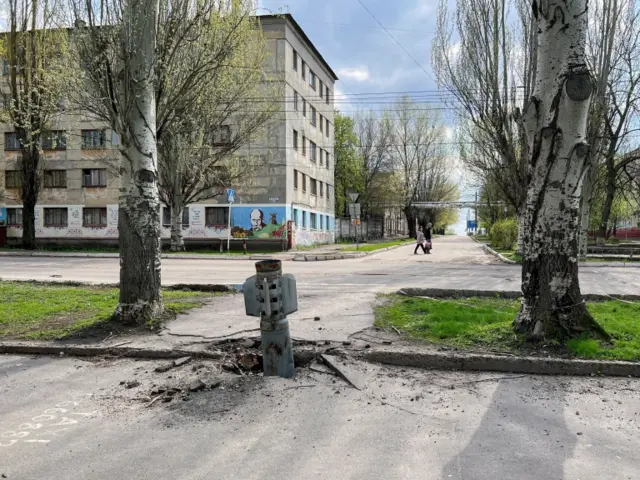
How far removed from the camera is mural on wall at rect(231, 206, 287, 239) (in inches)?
1152

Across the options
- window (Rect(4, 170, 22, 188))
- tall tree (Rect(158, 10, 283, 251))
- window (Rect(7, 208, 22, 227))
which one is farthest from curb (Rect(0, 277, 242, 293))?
window (Rect(4, 170, 22, 188))

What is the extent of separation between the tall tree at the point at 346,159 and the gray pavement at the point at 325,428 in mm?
45133

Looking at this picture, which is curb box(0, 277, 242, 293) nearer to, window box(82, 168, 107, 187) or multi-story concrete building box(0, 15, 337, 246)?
multi-story concrete building box(0, 15, 337, 246)

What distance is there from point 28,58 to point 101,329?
933 inches

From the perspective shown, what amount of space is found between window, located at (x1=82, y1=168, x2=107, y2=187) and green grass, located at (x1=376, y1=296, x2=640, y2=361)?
92.2 ft

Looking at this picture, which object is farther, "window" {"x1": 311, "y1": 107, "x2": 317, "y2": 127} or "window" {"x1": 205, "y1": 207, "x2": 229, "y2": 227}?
"window" {"x1": 311, "y1": 107, "x2": 317, "y2": 127}

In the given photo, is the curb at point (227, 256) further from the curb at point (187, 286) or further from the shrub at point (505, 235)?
the shrub at point (505, 235)

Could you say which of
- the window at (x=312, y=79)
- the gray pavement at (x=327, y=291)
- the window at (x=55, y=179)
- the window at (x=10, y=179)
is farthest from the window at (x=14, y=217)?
the window at (x=312, y=79)

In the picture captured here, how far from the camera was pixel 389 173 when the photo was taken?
52.8 metres

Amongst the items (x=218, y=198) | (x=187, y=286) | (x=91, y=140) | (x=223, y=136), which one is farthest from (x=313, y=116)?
(x=187, y=286)

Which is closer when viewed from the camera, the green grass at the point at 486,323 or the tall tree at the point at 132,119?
the green grass at the point at 486,323

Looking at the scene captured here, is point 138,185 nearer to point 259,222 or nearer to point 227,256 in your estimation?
point 227,256

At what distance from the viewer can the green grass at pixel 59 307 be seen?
6.31 metres

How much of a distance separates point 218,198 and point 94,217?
345 inches
